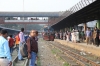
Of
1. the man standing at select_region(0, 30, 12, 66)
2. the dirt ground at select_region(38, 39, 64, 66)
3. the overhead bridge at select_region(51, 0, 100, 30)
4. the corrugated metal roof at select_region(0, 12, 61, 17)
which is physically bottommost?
the dirt ground at select_region(38, 39, 64, 66)

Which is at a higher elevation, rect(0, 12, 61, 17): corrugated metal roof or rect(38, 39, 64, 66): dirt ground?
rect(0, 12, 61, 17): corrugated metal roof

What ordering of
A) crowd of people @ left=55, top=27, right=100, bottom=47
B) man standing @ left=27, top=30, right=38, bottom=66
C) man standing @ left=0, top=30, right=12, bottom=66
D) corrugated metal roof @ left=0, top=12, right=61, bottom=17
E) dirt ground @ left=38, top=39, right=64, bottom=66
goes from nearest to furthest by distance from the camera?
man standing @ left=0, top=30, right=12, bottom=66 → man standing @ left=27, top=30, right=38, bottom=66 → dirt ground @ left=38, top=39, right=64, bottom=66 → crowd of people @ left=55, top=27, right=100, bottom=47 → corrugated metal roof @ left=0, top=12, right=61, bottom=17

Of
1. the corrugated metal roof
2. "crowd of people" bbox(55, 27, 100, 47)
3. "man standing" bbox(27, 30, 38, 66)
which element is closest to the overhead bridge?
"crowd of people" bbox(55, 27, 100, 47)

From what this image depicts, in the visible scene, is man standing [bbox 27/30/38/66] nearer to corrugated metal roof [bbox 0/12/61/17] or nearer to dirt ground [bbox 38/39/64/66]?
dirt ground [bbox 38/39/64/66]

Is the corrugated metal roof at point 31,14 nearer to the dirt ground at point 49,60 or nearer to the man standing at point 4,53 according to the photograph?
the dirt ground at point 49,60

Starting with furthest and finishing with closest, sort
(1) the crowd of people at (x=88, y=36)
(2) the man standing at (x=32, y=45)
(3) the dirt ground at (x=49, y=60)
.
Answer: (1) the crowd of people at (x=88, y=36)
(3) the dirt ground at (x=49, y=60)
(2) the man standing at (x=32, y=45)

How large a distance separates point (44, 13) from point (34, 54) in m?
79.1

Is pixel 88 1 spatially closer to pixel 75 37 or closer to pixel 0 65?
pixel 75 37

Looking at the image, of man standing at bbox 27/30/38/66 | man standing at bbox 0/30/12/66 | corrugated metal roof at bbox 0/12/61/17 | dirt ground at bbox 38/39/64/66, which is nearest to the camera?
man standing at bbox 0/30/12/66

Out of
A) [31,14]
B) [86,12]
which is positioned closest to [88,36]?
[86,12]

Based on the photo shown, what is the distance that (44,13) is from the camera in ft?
291

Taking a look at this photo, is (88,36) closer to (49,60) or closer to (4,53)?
(49,60)

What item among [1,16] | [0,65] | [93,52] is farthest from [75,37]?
[1,16]

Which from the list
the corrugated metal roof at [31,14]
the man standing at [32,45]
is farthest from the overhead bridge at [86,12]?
the corrugated metal roof at [31,14]
